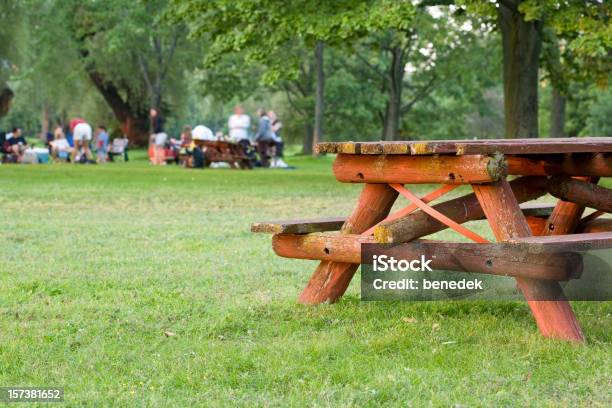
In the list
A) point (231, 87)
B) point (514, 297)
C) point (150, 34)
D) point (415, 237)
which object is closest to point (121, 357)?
point (415, 237)

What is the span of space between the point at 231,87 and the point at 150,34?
10.1 metres

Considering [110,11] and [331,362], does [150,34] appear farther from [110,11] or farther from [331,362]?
[331,362]

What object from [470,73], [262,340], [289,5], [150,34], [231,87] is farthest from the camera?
[231,87]

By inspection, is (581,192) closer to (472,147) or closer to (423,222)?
(423,222)

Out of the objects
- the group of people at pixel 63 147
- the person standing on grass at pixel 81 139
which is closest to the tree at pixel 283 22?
the person standing on grass at pixel 81 139

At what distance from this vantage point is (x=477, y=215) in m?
6.59

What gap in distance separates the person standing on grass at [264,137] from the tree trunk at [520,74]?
9.69m

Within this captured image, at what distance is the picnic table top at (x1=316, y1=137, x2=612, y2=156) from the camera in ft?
18.6

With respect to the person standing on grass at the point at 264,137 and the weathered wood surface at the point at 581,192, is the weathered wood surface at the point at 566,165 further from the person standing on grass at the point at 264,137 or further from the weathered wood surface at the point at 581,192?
the person standing on grass at the point at 264,137

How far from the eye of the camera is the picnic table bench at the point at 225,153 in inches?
1223

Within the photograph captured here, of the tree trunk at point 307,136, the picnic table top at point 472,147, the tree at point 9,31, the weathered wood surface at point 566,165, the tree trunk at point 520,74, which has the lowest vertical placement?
the tree trunk at point 307,136

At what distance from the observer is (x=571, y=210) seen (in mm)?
7312

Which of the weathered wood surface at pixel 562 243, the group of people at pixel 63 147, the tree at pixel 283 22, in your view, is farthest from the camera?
the group of people at pixel 63 147

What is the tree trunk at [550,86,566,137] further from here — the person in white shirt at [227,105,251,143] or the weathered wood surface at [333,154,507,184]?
the weathered wood surface at [333,154,507,184]
